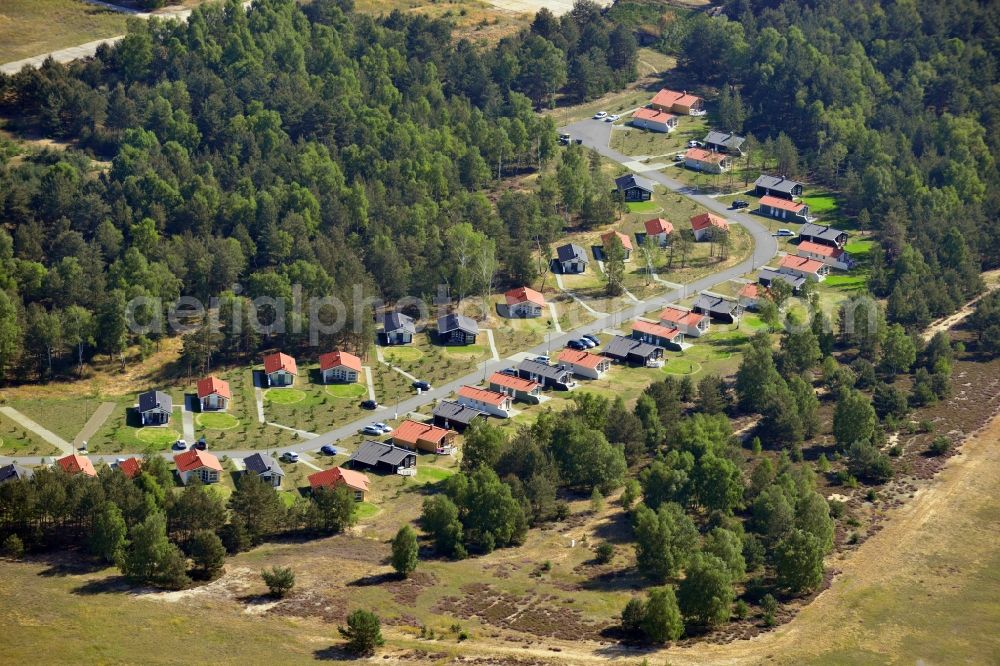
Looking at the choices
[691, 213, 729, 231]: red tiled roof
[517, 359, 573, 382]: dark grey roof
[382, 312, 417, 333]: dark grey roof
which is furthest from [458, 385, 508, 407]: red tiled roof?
[691, 213, 729, 231]: red tiled roof

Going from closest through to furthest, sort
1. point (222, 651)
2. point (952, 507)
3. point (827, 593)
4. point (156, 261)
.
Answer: point (222, 651) < point (827, 593) < point (952, 507) < point (156, 261)

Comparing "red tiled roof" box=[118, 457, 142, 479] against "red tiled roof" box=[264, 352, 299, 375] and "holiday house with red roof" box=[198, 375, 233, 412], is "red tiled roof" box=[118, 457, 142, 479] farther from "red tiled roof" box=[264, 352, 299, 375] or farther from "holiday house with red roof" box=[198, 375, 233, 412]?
"red tiled roof" box=[264, 352, 299, 375]

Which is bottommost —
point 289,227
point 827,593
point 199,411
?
point 827,593

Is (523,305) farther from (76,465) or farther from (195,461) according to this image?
(76,465)

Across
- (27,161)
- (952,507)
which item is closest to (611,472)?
(952,507)

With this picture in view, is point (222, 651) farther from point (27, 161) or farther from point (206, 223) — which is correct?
point (27, 161)

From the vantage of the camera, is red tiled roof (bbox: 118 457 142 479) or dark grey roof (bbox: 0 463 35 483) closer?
dark grey roof (bbox: 0 463 35 483)

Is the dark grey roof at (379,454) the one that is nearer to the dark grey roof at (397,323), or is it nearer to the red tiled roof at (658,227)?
the dark grey roof at (397,323)
